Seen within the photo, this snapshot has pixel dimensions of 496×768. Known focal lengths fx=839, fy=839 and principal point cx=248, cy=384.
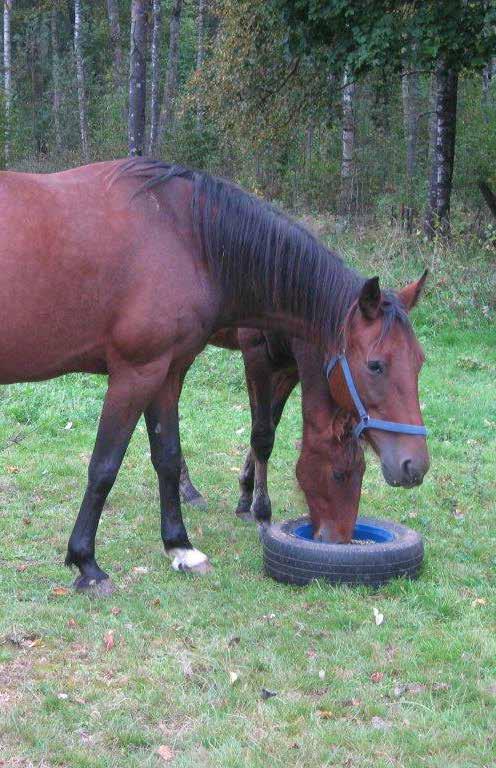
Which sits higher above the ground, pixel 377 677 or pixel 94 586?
pixel 377 677

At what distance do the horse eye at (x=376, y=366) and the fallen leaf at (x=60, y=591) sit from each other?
200cm

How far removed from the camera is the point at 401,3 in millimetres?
13359

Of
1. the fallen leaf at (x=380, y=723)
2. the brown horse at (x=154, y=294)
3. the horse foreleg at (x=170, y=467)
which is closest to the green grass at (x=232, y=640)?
the fallen leaf at (x=380, y=723)

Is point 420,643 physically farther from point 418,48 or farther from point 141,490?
point 418,48

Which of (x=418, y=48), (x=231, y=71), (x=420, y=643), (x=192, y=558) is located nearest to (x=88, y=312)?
(x=192, y=558)

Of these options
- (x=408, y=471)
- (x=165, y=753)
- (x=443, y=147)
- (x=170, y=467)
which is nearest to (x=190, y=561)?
(x=170, y=467)

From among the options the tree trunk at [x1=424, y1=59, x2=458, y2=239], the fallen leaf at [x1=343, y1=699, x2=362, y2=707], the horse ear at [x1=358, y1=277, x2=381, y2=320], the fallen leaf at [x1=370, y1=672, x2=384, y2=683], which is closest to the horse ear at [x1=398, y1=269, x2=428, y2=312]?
the horse ear at [x1=358, y1=277, x2=381, y2=320]

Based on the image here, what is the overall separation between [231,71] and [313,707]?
1521 centimetres

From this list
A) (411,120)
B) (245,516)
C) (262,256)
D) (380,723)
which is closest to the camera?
(380,723)

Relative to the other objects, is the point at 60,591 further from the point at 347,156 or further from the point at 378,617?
the point at 347,156

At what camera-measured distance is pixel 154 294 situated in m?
4.29

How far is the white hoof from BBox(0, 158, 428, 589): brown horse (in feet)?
1.70

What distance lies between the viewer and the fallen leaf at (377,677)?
3.51 m

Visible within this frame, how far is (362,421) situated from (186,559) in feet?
4.59
